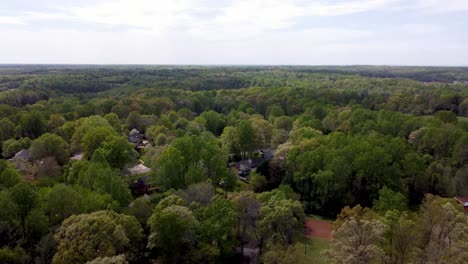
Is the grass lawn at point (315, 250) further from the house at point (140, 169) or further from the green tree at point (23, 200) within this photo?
the house at point (140, 169)

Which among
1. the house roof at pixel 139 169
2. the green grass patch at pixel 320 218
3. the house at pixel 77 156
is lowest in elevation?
the green grass patch at pixel 320 218

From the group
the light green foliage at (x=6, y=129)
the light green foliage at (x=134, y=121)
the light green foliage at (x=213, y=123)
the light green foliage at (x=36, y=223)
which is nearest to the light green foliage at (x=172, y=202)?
the light green foliage at (x=36, y=223)

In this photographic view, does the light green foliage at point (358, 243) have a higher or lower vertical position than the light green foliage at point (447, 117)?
lower

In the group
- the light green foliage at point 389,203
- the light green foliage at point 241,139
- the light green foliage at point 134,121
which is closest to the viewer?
the light green foliage at point 389,203

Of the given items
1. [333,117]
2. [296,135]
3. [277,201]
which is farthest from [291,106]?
[277,201]

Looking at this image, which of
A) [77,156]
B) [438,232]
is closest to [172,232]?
[438,232]

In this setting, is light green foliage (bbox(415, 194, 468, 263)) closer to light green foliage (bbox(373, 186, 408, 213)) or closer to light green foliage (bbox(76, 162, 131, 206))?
light green foliage (bbox(373, 186, 408, 213))
